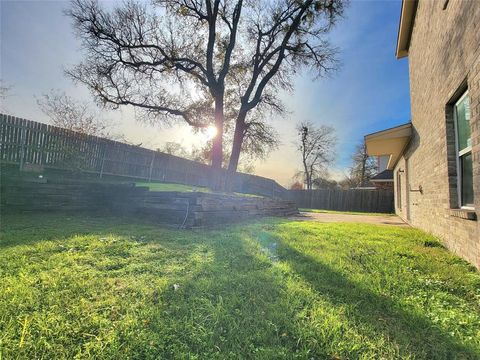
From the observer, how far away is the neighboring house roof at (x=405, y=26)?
679 centimetres

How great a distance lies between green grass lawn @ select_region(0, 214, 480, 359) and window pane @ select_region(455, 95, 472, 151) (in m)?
1.65

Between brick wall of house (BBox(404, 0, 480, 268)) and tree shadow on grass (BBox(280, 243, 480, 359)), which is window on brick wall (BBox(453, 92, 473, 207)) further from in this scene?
tree shadow on grass (BBox(280, 243, 480, 359))

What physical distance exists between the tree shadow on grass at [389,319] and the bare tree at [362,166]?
99.4ft

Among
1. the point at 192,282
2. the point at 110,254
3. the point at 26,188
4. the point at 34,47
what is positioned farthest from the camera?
the point at 34,47

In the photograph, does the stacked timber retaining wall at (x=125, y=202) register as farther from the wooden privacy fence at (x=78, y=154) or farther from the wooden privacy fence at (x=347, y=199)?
the wooden privacy fence at (x=347, y=199)

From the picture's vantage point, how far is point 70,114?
9.68 m

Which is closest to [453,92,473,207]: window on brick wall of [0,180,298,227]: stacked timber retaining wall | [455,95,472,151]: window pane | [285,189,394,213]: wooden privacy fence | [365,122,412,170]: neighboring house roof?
[455,95,472,151]: window pane

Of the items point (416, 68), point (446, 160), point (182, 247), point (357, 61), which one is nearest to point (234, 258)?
point (182, 247)

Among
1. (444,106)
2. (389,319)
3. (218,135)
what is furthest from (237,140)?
(389,319)

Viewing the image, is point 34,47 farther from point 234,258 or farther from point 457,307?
point 457,307

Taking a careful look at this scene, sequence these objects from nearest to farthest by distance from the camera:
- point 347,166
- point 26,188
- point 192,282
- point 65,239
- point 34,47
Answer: point 192,282 < point 65,239 < point 26,188 < point 34,47 < point 347,166

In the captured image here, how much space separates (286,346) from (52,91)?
38.5 feet

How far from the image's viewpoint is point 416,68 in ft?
21.9

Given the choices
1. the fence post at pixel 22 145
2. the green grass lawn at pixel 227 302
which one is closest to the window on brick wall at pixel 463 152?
the green grass lawn at pixel 227 302
